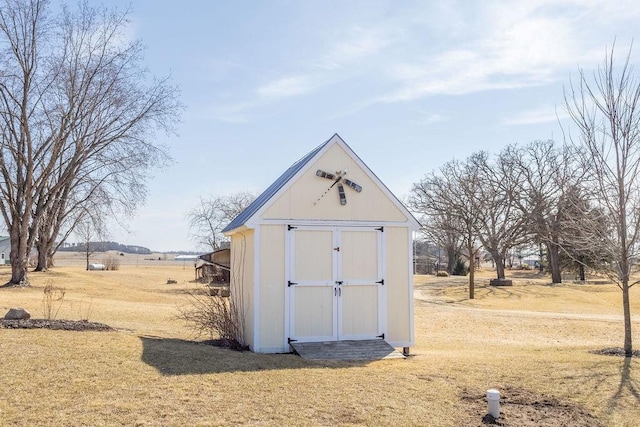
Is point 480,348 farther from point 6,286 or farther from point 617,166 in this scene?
point 6,286

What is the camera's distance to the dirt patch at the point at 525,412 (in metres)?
5.71

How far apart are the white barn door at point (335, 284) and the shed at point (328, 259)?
0.06 feet

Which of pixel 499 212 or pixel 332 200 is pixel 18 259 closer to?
pixel 332 200

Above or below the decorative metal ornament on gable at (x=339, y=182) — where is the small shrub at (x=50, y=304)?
below

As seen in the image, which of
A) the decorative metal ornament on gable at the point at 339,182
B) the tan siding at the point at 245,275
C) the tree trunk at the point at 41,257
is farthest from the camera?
the tree trunk at the point at 41,257

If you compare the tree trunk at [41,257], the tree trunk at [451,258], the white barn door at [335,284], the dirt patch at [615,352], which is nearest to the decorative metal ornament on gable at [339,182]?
the white barn door at [335,284]

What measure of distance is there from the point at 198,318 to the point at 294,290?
105 inches

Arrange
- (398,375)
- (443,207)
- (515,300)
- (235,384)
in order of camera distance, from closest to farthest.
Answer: (235,384) → (398,375) → (515,300) → (443,207)

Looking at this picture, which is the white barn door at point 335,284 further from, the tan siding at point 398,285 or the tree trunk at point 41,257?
the tree trunk at point 41,257

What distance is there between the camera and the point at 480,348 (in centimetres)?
1173

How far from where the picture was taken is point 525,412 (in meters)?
6.06

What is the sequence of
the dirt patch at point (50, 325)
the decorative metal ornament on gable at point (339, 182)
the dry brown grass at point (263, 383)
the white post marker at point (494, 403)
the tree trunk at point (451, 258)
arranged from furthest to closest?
the tree trunk at point (451, 258)
the decorative metal ornament on gable at point (339, 182)
the dirt patch at point (50, 325)
the white post marker at point (494, 403)
the dry brown grass at point (263, 383)

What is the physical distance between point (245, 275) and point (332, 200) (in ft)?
7.80

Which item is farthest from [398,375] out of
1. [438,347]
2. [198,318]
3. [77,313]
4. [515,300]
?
[515,300]
